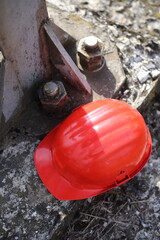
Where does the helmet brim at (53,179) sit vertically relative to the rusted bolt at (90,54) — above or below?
below

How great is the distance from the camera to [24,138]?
2.01 metres

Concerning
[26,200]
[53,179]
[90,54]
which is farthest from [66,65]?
[26,200]

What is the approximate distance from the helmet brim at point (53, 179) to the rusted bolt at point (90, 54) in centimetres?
55

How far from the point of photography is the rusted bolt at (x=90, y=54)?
2.01 meters

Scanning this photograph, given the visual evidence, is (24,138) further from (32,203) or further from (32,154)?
(32,203)

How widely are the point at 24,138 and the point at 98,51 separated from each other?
2.21 ft

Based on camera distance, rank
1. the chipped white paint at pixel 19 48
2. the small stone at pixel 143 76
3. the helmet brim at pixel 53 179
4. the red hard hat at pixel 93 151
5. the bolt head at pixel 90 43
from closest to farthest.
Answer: the chipped white paint at pixel 19 48, the red hard hat at pixel 93 151, the helmet brim at pixel 53 179, the bolt head at pixel 90 43, the small stone at pixel 143 76

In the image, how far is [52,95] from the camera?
1.91 m

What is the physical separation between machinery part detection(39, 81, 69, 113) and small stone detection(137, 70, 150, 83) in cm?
52

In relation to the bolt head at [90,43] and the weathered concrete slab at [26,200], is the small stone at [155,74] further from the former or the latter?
the weathered concrete slab at [26,200]

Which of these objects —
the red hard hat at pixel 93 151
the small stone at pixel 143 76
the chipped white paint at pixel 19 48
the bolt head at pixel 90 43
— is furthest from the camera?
the small stone at pixel 143 76

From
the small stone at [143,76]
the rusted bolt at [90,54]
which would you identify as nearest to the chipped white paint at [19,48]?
the rusted bolt at [90,54]

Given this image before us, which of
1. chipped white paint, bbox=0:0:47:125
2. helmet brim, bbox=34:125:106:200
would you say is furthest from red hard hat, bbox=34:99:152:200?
chipped white paint, bbox=0:0:47:125

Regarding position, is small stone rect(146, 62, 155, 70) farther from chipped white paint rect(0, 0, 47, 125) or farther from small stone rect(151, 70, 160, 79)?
chipped white paint rect(0, 0, 47, 125)
